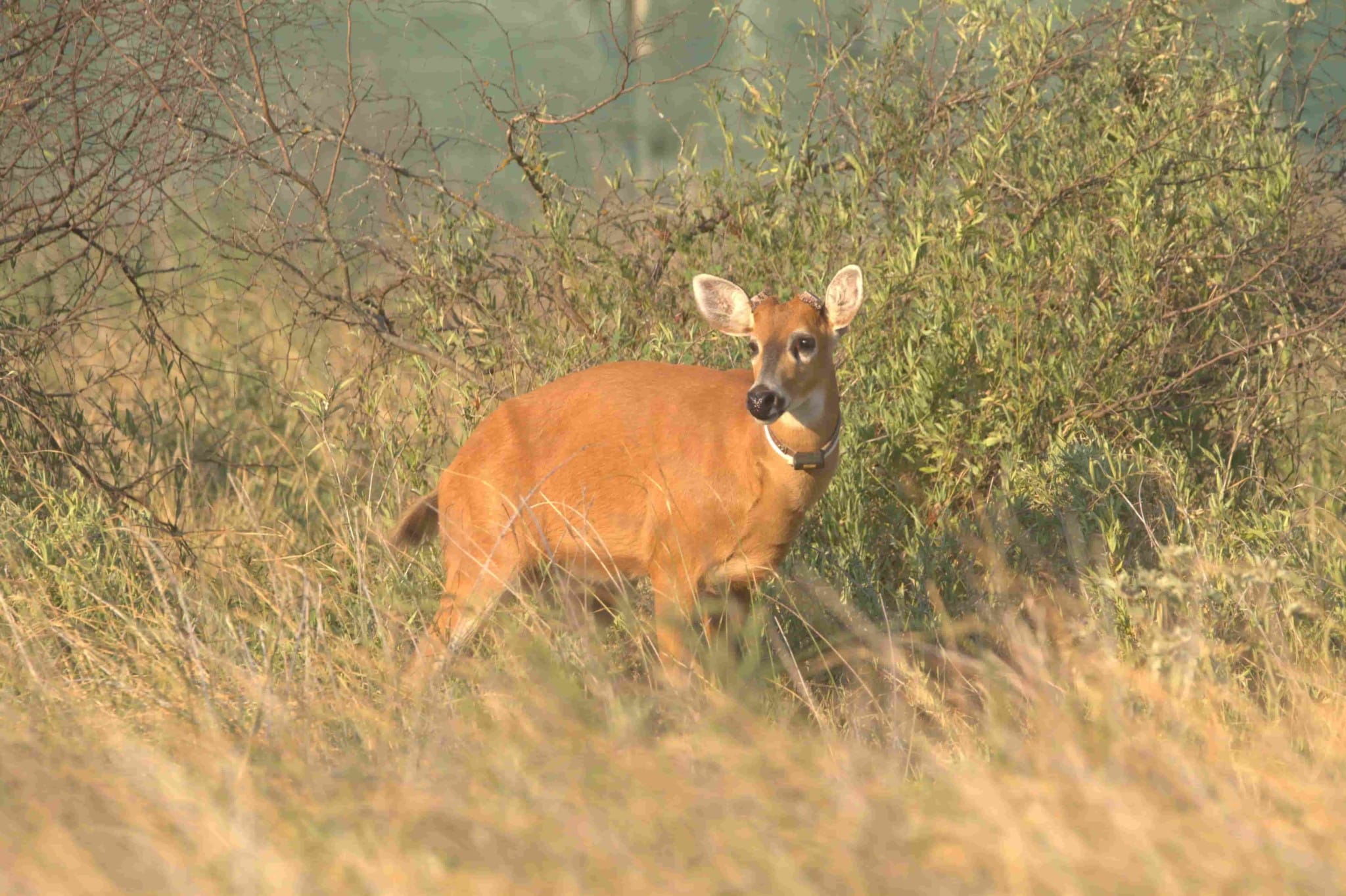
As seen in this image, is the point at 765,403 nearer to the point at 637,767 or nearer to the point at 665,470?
the point at 665,470

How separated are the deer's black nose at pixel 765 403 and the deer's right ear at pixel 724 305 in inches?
19.0

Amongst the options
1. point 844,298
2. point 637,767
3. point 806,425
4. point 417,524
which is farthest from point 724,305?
point 637,767

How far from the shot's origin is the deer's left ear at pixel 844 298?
203 inches

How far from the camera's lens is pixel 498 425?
5672mm

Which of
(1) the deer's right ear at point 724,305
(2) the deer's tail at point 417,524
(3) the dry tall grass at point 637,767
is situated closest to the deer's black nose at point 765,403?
(1) the deer's right ear at point 724,305

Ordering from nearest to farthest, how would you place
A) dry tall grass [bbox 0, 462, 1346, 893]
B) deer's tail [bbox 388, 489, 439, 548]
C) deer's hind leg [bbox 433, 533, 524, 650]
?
dry tall grass [bbox 0, 462, 1346, 893] < deer's hind leg [bbox 433, 533, 524, 650] < deer's tail [bbox 388, 489, 439, 548]

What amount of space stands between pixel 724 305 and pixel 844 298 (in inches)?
18.6

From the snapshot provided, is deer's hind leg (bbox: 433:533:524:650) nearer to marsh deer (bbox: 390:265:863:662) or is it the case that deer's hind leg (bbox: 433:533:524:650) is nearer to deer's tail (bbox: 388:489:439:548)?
marsh deer (bbox: 390:265:863:662)

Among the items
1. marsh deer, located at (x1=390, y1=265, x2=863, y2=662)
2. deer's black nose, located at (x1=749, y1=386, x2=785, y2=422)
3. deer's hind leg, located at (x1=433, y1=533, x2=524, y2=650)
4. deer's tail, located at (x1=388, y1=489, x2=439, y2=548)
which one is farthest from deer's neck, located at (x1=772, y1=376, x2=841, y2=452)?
deer's tail, located at (x1=388, y1=489, x2=439, y2=548)

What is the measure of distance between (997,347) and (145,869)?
4.25 metres

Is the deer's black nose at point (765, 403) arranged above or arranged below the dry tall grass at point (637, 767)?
above

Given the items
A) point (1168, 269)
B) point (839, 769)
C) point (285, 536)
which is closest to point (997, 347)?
point (1168, 269)

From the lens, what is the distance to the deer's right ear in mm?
5340

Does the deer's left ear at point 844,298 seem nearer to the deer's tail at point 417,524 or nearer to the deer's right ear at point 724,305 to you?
the deer's right ear at point 724,305
